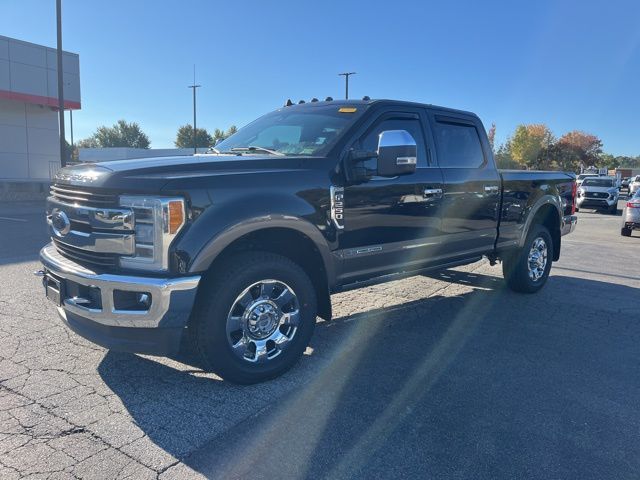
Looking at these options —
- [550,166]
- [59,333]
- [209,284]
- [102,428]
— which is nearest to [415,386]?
[209,284]

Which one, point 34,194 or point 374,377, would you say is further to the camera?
point 34,194

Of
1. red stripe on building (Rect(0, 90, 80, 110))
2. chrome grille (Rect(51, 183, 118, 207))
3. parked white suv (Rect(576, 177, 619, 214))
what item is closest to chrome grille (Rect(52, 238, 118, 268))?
chrome grille (Rect(51, 183, 118, 207))

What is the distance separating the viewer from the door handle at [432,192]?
184 inches

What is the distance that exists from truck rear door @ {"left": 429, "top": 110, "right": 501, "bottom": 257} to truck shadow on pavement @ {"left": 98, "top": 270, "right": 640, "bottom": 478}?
92cm

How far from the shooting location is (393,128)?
461 centimetres

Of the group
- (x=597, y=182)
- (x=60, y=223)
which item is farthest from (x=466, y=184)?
(x=597, y=182)

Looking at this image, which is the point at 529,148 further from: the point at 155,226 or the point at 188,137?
the point at 155,226

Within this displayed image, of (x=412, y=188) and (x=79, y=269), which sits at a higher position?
(x=412, y=188)

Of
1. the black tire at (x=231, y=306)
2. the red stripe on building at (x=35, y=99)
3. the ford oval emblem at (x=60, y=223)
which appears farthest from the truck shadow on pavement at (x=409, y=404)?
the red stripe on building at (x=35, y=99)

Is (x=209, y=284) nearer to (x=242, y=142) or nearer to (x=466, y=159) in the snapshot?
(x=242, y=142)

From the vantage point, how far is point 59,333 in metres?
4.48

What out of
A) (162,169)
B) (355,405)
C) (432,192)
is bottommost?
(355,405)

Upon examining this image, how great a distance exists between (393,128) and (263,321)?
2151 millimetres

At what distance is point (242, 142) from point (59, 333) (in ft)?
7.65
